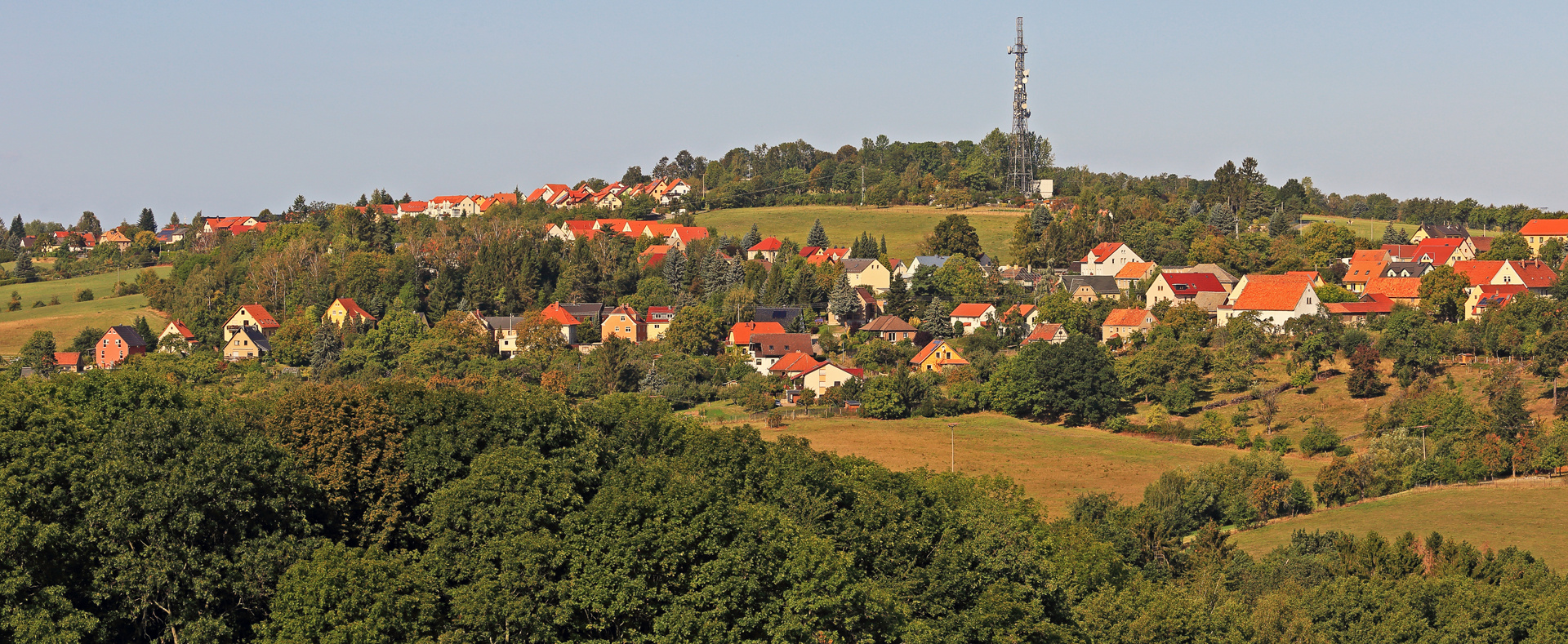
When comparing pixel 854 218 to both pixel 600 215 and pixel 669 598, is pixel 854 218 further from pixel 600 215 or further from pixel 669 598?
pixel 669 598

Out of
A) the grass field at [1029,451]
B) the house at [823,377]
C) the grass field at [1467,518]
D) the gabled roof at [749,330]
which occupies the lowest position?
the grass field at [1467,518]

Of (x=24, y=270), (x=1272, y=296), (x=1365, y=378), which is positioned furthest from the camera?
(x=24, y=270)

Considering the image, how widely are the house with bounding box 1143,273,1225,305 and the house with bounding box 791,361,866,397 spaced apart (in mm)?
21426

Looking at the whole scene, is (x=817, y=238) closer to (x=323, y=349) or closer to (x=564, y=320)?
(x=564, y=320)

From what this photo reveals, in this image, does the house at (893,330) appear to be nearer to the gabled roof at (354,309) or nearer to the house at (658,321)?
the house at (658,321)

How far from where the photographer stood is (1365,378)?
61.1 m

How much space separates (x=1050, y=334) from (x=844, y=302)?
46.6 ft

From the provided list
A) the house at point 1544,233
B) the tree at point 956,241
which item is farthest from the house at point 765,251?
the house at point 1544,233

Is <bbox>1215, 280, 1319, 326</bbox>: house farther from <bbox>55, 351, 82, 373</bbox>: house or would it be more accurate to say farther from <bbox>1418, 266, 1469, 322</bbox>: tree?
<bbox>55, 351, 82, 373</bbox>: house

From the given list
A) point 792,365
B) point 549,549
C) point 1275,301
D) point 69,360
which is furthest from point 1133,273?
point 549,549

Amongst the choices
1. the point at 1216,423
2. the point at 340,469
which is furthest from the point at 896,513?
the point at 1216,423

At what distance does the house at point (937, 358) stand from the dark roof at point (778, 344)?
255 inches

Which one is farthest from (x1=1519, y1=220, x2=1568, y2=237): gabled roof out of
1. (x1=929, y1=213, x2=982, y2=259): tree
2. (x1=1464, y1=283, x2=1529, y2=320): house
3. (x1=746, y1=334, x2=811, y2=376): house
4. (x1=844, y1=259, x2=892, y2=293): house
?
(x1=746, y1=334, x2=811, y2=376): house

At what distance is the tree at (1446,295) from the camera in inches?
2830
